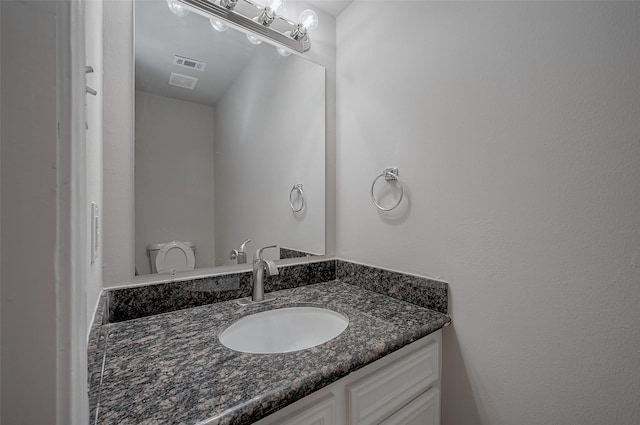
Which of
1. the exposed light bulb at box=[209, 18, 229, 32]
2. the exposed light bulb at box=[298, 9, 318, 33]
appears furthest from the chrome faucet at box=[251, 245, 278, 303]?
the exposed light bulb at box=[298, 9, 318, 33]

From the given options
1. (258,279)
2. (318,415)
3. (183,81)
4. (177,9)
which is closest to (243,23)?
(177,9)

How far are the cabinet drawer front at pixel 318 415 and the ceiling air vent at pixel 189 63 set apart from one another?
120 centimetres

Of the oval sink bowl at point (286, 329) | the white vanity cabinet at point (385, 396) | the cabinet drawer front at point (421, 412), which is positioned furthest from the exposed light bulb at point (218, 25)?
the cabinet drawer front at point (421, 412)

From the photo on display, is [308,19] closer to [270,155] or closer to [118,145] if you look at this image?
[270,155]

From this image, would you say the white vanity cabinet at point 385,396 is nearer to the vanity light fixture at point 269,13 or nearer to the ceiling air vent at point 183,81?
the ceiling air vent at point 183,81

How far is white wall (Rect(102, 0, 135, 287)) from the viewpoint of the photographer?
89 cm

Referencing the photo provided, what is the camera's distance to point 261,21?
3.83 ft

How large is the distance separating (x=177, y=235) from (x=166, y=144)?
34cm

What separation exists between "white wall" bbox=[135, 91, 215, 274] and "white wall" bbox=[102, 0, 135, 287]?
0.09ft

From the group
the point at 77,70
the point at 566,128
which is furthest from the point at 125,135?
the point at 566,128

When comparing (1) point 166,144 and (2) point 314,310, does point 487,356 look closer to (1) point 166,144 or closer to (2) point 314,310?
(2) point 314,310

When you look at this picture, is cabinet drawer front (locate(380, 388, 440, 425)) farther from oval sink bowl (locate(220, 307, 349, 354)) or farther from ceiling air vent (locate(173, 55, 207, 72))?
ceiling air vent (locate(173, 55, 207, 72))

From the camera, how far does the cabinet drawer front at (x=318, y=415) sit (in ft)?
1.96

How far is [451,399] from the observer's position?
96 centimetres
